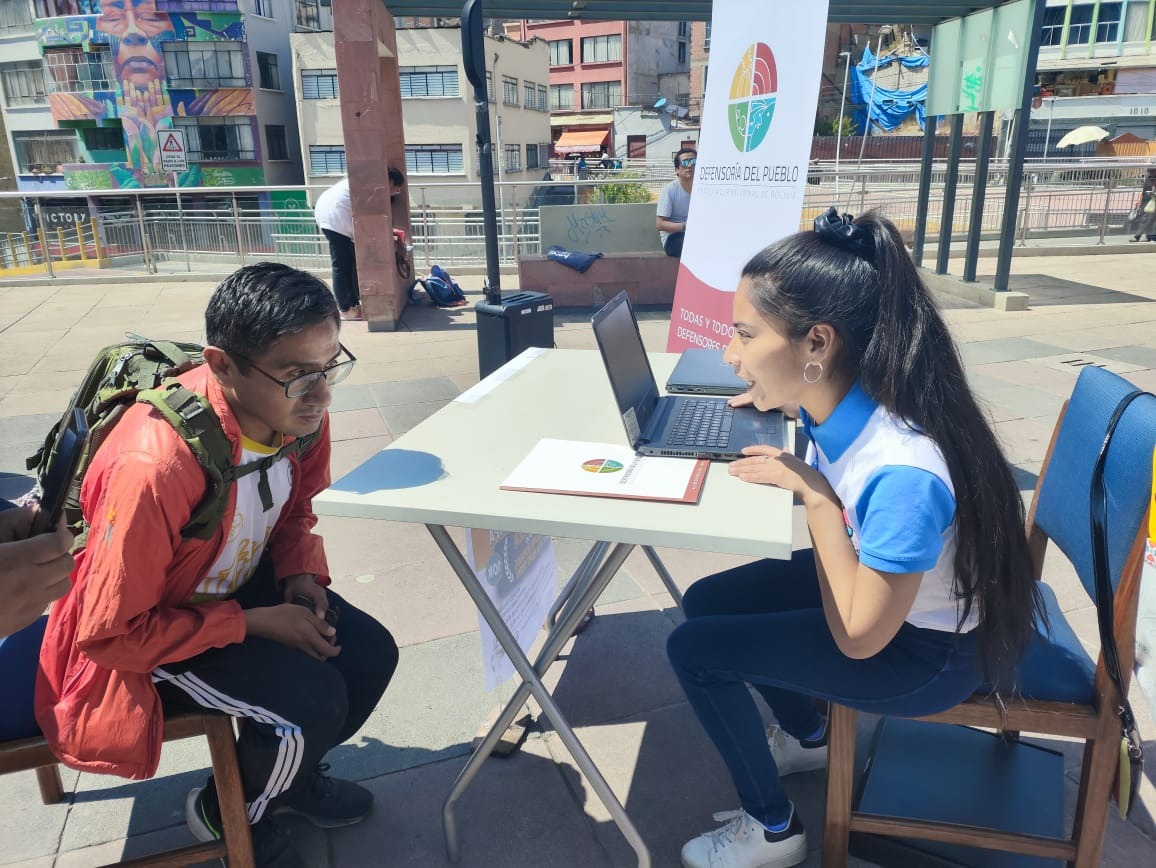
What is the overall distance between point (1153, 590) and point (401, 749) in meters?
1.84

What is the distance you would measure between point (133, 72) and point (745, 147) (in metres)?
42.3

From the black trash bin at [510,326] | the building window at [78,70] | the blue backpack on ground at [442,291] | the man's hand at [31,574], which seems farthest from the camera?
→ the building window at [78,70]

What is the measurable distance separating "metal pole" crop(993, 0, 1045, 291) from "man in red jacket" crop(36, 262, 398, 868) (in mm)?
7382

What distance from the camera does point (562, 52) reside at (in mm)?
57500

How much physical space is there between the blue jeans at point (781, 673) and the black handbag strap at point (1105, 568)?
231 mm

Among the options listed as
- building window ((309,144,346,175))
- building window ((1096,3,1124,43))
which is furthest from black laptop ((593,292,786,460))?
building window ((1096,3,1124,43))

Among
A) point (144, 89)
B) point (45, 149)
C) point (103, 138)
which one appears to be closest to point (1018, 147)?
point (144, 89)

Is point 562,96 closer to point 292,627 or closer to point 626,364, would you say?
point 626,364

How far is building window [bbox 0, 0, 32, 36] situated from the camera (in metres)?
39.2

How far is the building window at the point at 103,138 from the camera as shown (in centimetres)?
3894

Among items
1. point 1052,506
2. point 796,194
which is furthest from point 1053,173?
point 1052,506

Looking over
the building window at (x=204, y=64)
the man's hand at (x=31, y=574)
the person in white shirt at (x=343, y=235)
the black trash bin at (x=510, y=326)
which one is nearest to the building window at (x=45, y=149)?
the building window at (x=204, y=64)

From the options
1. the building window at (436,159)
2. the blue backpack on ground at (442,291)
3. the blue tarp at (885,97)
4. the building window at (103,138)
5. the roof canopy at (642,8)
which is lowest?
the blue backpack on ground at (442,291)

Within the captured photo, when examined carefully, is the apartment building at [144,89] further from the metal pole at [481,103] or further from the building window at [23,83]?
the metal pole at [481,103]
